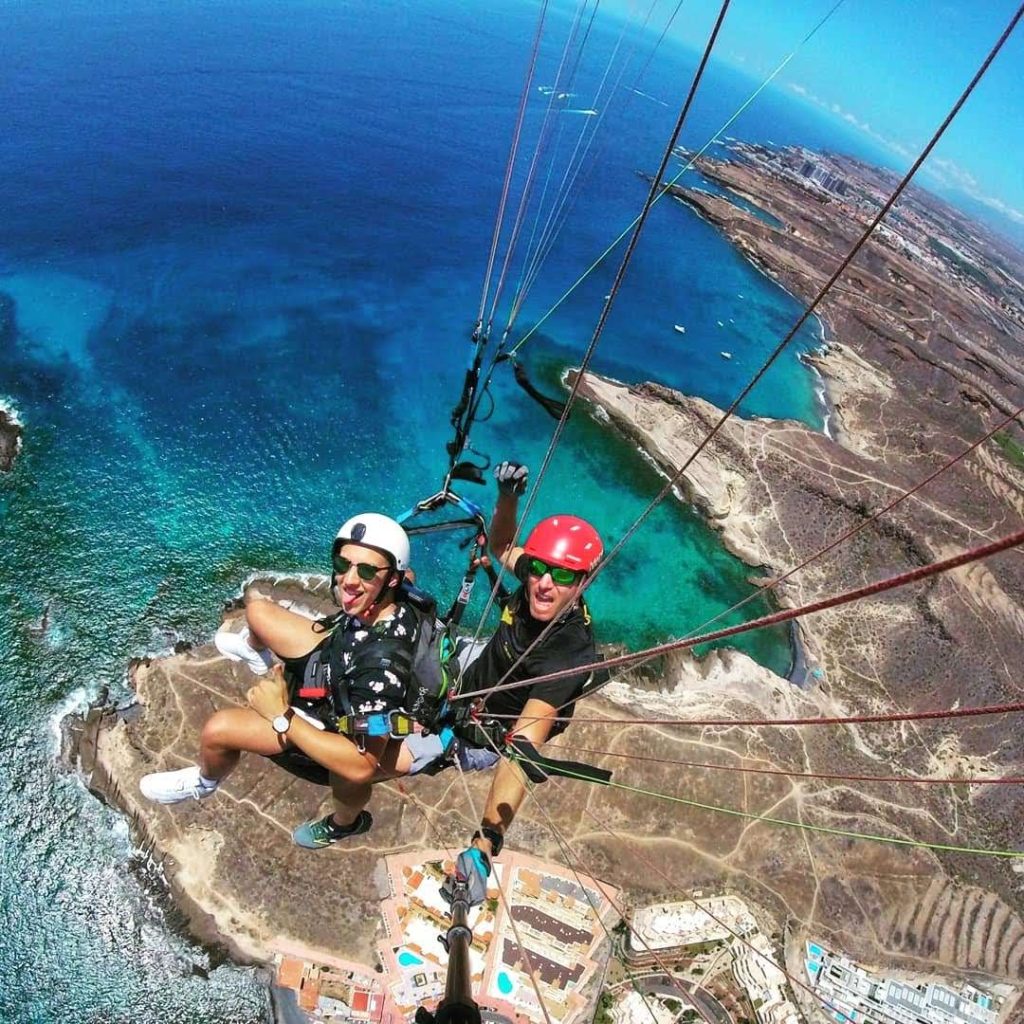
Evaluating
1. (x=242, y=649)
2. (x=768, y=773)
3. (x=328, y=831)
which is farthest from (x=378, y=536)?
(x=768, y=773)

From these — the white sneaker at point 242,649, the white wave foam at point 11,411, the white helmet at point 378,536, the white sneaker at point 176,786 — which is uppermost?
the white helmet at point 378,536

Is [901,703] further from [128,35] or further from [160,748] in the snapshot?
[128,35]

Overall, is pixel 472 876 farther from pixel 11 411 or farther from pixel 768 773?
pixel 11 411

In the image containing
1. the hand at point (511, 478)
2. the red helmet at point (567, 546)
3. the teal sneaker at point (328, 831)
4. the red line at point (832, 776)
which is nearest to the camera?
the red line at point (832, 776)

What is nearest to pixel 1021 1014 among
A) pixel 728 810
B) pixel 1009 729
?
pixel 728 810

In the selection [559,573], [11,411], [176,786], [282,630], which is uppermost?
[559,573]

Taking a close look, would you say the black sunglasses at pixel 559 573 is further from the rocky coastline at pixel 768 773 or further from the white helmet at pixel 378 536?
the rocky coastline at pixel 768 773

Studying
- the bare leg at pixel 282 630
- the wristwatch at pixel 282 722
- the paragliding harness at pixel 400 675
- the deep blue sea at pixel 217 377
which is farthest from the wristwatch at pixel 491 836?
the deep blue sea at pixel 217 377

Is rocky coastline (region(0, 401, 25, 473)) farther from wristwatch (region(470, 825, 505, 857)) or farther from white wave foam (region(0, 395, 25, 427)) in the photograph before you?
wristwatch (region(470, 825, 505, 857))
